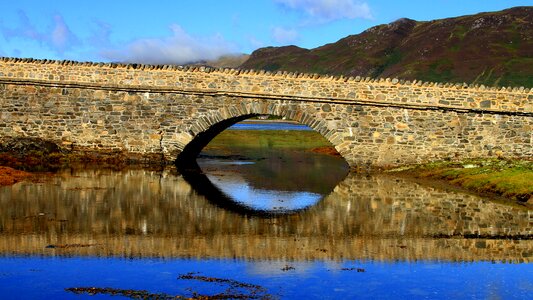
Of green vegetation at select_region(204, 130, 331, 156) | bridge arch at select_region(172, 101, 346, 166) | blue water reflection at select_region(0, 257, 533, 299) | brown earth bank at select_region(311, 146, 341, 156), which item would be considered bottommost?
blue water reflection at select_region(0, 257, 533, 299)

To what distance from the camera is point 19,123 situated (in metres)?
37.0

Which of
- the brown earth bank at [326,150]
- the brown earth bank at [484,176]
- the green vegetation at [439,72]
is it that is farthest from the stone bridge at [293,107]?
the green vegetation at [439,72]

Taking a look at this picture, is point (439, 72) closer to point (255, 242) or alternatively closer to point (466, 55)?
point (466, 55)

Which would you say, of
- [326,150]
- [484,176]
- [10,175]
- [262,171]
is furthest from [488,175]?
[326,150]

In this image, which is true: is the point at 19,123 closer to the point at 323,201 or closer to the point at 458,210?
the point at 323,201

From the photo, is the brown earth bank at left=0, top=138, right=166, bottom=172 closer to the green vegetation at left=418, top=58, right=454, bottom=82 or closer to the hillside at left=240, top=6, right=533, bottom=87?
the hillside at left=240, top=6, right=533, bottom=87

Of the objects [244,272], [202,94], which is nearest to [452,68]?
[202,94]

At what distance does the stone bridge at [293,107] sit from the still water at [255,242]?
621 centimetres

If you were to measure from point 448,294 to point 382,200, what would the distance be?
12.9m

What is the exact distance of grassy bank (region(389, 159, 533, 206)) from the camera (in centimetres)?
2739

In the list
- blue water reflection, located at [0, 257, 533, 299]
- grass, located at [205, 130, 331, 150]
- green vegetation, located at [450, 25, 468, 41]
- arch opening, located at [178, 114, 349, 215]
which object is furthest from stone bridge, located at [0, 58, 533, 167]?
green vegetation, located at [450, 25, 468, 41]

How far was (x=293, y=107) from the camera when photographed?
35438 millimetres

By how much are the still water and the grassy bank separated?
1.37 metres

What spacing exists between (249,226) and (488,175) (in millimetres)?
14191
